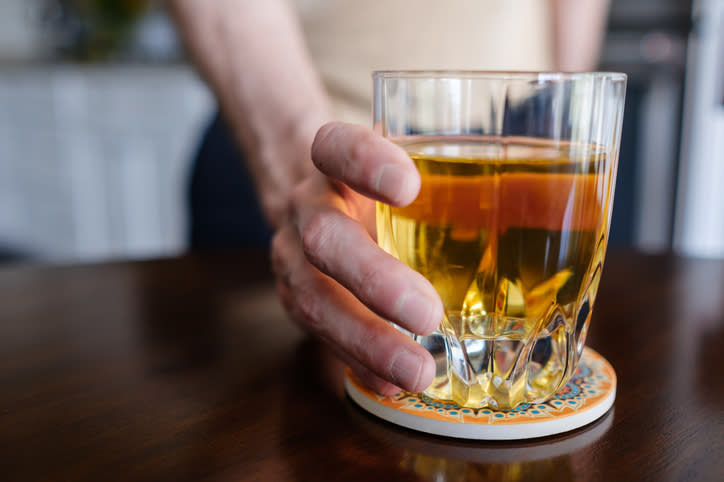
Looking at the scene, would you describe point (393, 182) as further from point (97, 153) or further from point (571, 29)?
point (97, 153)

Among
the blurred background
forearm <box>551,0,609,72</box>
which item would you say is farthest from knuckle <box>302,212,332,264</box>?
the blurred background

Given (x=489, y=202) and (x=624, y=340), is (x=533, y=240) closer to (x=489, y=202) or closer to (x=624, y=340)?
(x=489, y=202)

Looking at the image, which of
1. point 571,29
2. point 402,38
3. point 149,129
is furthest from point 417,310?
point 149,129

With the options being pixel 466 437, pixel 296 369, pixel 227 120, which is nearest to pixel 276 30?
pixel 227 120

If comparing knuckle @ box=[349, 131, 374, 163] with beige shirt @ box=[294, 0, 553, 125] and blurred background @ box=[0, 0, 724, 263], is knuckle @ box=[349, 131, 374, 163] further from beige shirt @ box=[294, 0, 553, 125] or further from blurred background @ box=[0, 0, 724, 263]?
blurred background @ box=[0, 0, 724, 263]

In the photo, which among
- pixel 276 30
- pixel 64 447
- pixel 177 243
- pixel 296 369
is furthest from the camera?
pixel 177 243

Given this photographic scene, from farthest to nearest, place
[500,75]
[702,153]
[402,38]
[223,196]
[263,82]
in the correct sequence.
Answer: [702,153]
[223,196]
[402,38]
[263,82]
[500,75]
